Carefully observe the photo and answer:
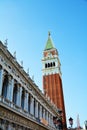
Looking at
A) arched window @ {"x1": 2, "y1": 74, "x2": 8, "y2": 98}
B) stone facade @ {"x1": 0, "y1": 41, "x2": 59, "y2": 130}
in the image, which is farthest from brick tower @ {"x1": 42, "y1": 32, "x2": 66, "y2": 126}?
arched window @ {"x1": 2, "y1": 74, "x2": 8, "y2": 98}

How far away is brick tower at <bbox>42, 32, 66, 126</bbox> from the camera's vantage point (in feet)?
168

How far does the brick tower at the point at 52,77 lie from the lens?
2016 inches

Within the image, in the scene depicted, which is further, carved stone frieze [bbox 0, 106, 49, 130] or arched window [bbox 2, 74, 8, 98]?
arched window [bbox 2, 74, 8, 98]

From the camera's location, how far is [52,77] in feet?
180

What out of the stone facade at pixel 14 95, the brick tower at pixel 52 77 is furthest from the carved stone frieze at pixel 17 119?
the brick tower at pixel 52 77

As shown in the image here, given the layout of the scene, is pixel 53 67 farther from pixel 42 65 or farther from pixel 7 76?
pixel 7 76

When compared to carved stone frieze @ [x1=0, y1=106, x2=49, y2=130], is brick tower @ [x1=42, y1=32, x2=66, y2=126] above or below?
above

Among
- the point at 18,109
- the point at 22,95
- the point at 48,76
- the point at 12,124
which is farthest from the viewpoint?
the point at 48,76

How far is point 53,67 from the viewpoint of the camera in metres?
57.0

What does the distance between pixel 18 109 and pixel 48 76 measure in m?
35.8

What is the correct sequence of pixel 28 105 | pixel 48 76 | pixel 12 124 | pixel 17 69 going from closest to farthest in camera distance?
pixel 12 124 → pixel 17 69 → pixel 28 105 → pixel 48 76

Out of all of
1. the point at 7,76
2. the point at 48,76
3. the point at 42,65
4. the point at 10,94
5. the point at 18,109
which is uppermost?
the point at 42,65

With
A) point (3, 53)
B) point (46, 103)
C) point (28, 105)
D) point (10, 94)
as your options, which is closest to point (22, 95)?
point (28, 105)

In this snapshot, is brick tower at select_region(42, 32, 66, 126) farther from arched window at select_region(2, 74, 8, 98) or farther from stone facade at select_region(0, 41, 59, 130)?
arched window at select_region(2, 74, 8, 98)
